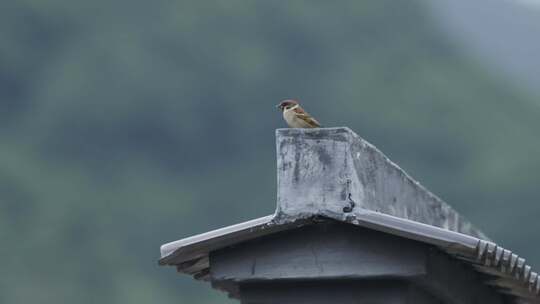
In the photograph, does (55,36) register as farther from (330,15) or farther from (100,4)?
(330,15)

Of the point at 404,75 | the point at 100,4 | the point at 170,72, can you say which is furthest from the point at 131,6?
the point at 404,75

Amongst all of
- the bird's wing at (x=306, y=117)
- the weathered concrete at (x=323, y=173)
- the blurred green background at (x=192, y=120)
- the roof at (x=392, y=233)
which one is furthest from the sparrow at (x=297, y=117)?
the blurred green background at (x=192, y=120)

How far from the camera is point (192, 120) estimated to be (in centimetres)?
7919

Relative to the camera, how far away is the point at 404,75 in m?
87.6

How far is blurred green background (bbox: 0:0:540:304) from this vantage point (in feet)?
213

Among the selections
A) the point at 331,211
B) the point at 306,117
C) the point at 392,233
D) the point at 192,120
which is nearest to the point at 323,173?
the point at 331,211

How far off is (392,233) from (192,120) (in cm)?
7081

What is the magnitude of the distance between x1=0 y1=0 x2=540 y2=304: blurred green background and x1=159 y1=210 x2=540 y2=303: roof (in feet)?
152

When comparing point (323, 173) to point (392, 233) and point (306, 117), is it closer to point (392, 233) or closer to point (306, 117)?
point (392, 233)

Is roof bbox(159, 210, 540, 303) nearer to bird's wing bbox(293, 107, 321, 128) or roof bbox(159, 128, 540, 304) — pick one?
roof bbox(159, 128, 540, 304)

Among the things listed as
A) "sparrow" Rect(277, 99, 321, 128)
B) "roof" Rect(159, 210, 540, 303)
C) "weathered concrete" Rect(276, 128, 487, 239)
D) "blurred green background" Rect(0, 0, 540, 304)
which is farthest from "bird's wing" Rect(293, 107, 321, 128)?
"blurred green background" Rect(0, 0, 540, 304)

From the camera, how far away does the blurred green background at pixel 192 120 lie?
6500cm

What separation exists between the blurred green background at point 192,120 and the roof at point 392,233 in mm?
46404

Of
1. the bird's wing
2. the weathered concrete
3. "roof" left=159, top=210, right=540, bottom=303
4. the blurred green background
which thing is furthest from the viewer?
the blurred green background
